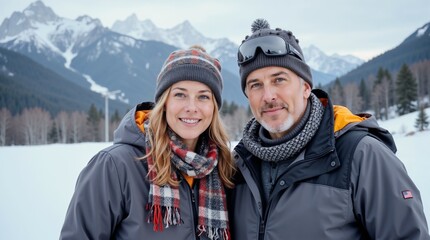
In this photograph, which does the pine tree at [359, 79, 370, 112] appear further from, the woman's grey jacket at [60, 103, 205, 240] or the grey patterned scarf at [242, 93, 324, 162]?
the woman's grey jacket at [60, 103, 205, 240]

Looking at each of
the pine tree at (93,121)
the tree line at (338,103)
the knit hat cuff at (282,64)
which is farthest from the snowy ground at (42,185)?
the pine tree at (93,121)

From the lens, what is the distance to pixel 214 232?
2625mm

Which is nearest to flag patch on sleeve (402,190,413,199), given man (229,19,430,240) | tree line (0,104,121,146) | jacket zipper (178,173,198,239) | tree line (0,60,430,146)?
man (229,19,430,240)

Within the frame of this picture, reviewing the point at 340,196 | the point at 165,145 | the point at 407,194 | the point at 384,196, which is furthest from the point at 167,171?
the point at 407,194

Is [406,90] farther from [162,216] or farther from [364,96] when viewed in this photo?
[162,216]

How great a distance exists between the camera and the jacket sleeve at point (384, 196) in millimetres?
2006

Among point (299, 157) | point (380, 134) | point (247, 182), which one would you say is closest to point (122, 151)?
point (247, 182)

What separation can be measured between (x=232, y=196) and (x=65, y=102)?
13676 centimetres

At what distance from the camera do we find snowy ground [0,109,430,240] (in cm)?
600

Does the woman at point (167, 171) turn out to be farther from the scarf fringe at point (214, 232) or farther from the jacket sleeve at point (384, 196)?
the jacket sleeve at point (384, 196)

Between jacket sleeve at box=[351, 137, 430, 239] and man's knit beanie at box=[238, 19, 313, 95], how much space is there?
0.84m

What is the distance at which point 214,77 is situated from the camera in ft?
9.62

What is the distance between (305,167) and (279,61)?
90cm

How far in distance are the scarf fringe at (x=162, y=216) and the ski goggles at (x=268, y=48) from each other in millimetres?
1341
